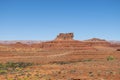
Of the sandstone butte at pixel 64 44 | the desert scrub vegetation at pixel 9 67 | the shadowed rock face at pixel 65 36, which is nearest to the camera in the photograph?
the desert scrub vegetation at pixel 9 67

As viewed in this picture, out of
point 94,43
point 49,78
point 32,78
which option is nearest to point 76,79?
point 49,78

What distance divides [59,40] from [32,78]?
91.8 metres

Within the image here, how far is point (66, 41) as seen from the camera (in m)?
107

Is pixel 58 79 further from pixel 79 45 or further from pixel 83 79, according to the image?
pixel 79 45

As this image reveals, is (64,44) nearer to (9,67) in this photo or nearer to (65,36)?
(65,36)

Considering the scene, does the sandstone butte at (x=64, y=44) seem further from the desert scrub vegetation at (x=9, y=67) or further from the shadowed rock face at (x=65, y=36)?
the desert scrub vegetation at (x=9, y=67)

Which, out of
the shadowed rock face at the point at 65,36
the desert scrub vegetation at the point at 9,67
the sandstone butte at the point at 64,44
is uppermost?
the shadowed rock face at the point at 65,36

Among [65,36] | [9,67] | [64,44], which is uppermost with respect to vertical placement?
[65,36]

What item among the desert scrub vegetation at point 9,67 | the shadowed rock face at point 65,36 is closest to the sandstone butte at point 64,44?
the shadowed rock face at point 65,36

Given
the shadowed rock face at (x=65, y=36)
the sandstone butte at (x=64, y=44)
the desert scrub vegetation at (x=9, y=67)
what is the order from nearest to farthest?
the desert scrub vegetation at (x=9, y=67) < the sandstone butte at (x=64, y=44) < the shadowed rock face at (x=65, y=36)

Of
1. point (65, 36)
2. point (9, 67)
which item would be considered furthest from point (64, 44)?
point (9, 67)

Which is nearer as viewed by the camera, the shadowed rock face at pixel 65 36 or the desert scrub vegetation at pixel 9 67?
the desert scrub vegetation at pixel 9 67

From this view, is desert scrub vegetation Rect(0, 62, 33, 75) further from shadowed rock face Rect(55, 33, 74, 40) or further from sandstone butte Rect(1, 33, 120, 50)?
shadowed rock face Rect(55, 33, 74, 40)

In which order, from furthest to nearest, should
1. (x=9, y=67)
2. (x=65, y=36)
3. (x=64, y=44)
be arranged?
1. (x=65, y=36)
2. (x=64, y=44)
3. (x=9, y=67)
